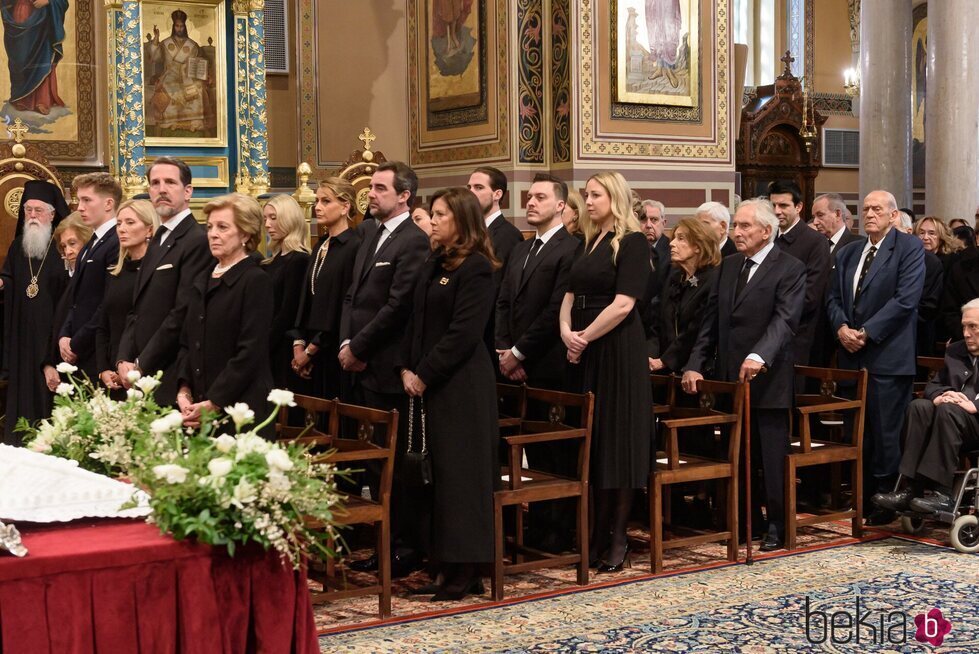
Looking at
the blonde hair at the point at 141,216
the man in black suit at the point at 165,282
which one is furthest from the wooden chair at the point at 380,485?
the blonde hair at the point at 141,216

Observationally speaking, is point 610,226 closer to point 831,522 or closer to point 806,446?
point 806,446

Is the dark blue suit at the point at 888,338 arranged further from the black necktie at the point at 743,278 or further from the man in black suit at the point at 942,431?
the black necktie at the point at 743,278

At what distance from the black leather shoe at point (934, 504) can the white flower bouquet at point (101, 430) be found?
3.86m

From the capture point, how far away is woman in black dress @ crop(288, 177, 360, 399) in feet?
20.7

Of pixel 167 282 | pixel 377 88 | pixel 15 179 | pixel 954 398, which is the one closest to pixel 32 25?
pixel 15 179

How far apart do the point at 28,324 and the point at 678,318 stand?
4066mm

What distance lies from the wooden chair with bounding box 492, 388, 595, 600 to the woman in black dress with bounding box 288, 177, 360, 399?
113cm

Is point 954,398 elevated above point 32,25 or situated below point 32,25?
below

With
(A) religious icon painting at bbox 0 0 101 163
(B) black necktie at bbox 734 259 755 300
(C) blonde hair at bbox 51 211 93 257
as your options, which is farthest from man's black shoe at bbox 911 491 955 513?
(A) religious icon painting at bbox 0 0 101 163

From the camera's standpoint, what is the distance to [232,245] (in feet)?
15.8

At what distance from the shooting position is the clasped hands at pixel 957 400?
6070mm

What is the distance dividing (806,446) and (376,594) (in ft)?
7.44

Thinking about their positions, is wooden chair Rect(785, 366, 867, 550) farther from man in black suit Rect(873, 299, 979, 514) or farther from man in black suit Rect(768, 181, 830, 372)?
man in black suit Rect(768, 181, 830, 372)

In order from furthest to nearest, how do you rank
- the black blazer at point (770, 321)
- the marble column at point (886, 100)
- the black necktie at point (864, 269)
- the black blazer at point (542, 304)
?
the marble column at point (886, 100) < the black necktie at point (864, 269) < the black blazer at point (770, 321) < the black blazer at point (542, 304)
